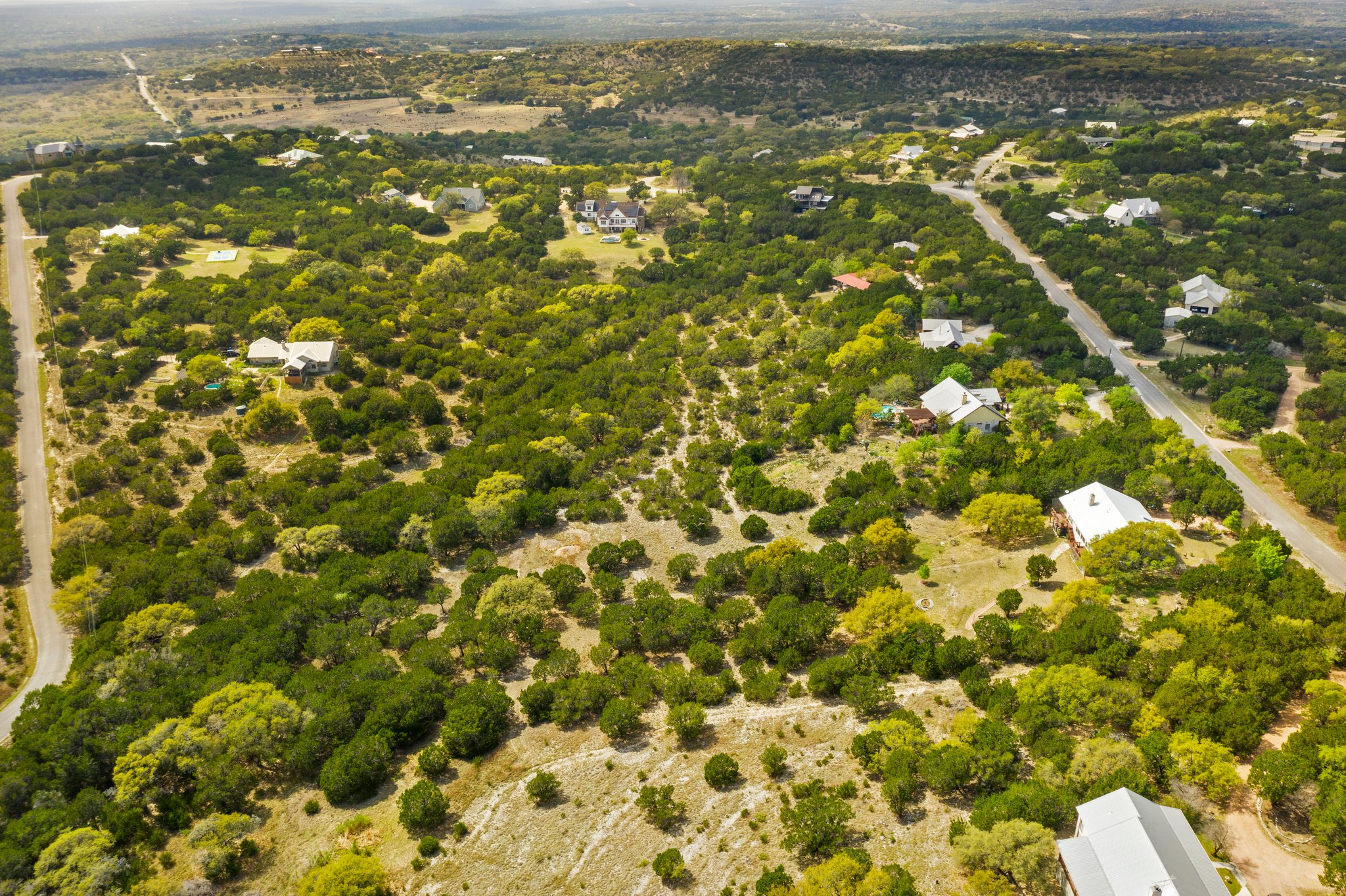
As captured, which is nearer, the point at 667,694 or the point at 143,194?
the point at 667,694

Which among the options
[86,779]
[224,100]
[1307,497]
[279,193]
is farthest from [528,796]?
[224,100]

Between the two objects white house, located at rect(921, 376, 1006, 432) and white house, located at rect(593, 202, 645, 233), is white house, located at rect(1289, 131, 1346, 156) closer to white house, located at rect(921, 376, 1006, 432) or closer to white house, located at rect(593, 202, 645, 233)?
white house, located at rect(921, 376, 1006, 432)

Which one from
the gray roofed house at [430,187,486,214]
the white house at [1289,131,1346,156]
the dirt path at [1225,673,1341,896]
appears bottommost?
the dirt path at [1225,673,1341,896]

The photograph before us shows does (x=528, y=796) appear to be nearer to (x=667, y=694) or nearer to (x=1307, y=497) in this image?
(x=667, y=694)

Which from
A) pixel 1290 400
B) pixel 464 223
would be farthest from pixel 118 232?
pixel 1290 400

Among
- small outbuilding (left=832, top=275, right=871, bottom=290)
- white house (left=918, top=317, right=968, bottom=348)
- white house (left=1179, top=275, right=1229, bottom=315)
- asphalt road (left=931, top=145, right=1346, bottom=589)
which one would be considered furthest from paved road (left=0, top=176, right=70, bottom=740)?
white house (left=1179, top=275, right=1229, bottom=315)

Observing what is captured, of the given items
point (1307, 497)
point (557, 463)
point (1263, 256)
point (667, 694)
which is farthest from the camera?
point (1263, 256)
